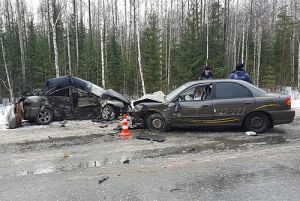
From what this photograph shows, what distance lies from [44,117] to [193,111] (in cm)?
567

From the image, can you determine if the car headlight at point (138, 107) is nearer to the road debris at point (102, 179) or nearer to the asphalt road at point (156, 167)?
the asphalt road at point (156, 167)

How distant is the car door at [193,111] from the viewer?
8539 mm

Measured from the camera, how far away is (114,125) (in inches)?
412

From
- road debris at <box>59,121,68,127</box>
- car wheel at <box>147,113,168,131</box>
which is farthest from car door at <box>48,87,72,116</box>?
car wheel at <box>147,113,168,131</box>

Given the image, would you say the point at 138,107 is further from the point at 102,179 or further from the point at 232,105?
the point at 102,179

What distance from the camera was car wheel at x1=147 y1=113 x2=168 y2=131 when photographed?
29.3 ft

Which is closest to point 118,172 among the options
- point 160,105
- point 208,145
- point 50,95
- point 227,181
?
point 227,181

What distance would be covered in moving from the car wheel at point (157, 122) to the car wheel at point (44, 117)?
13.6ft

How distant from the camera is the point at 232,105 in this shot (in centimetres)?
845

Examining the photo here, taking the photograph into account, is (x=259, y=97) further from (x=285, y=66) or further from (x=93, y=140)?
(x=285, y=66)

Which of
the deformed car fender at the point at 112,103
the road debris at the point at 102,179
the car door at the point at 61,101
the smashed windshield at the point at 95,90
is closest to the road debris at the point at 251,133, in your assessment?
the road debris at the point at 102,179

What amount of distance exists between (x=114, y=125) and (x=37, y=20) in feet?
170

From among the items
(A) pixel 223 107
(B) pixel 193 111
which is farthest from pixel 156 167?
(A) pixel 223 107

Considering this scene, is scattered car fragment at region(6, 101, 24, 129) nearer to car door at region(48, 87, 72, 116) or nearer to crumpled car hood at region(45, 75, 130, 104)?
car door at region(48, 87, 72, 116)
